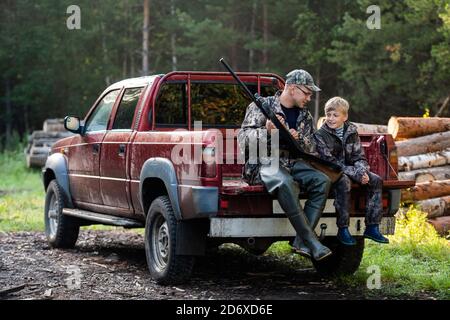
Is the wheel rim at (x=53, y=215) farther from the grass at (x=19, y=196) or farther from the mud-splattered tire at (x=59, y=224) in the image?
the grass at (x=19, y=196)

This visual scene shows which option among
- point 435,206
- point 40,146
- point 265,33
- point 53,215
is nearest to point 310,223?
point 53,215

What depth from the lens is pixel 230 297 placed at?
24.3ft

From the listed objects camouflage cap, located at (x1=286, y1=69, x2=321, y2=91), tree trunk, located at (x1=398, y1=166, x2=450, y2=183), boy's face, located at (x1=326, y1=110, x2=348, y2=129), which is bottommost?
tree trunk, located at (x1=398, y1=166, x2=450, y2=183)

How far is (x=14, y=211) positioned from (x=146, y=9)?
92.3ft

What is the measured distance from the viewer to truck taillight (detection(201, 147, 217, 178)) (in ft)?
23.6

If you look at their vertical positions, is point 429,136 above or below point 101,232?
above

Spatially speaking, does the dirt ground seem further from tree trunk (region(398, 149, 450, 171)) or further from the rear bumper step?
tree trunk (region(398, 149, 450, 171))

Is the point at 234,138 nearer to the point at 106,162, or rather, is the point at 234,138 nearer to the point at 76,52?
the point at 106,162

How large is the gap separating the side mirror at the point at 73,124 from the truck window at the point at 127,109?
0.68 m

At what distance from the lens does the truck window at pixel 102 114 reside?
391 inches

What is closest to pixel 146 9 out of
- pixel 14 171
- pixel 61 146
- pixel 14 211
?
pixel 14 171

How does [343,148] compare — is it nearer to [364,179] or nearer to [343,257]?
[364,179]

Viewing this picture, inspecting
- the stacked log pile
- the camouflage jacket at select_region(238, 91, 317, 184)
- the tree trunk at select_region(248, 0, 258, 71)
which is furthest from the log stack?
the tree trunk at select_region(248, 0, 258, 71)

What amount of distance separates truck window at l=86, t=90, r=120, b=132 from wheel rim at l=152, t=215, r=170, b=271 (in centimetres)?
204
